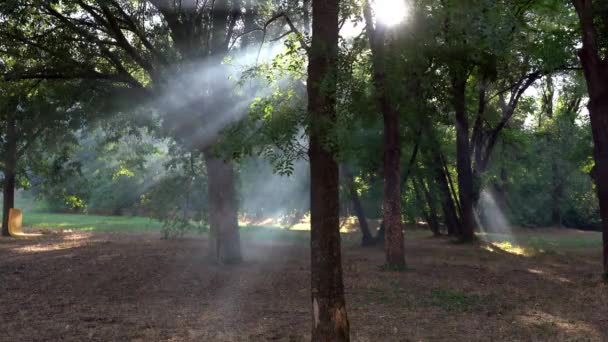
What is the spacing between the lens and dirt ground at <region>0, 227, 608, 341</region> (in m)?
8.12

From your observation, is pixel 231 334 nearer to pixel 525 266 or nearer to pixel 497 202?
pixel 525 266

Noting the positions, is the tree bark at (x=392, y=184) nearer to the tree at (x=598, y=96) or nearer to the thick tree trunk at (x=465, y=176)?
the tree at (x=598, y=96)

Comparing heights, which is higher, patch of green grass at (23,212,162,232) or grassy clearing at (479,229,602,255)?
patch of green grass at (23,212,162,232)

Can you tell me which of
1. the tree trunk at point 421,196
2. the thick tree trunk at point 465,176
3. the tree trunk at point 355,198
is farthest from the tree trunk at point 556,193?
the tree trunk at point 355,198

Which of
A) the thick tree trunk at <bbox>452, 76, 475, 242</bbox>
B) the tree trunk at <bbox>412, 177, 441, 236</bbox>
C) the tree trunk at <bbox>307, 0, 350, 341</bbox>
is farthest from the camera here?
the tree trunk at <bbox>412, 177, 441, 236</bbox>

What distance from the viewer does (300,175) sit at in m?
34.8

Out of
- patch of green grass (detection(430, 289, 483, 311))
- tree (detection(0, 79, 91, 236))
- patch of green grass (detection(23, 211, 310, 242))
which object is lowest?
patch of green grass (detection(430, 289, 483, 311))

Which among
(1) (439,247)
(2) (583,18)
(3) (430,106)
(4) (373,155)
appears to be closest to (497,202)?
(1) (439,247)

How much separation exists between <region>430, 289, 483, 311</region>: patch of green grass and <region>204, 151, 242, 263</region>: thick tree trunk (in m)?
6.25

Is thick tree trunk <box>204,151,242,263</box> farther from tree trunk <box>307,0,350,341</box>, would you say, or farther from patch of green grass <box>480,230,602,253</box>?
patch of green grass <box>480,230,602,253</box>

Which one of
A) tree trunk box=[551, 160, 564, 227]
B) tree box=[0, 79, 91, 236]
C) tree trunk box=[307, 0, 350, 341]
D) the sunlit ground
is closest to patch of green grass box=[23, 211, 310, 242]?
the sunlit ground

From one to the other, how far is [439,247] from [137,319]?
1576 centimetres

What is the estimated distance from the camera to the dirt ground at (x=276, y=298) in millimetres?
8125

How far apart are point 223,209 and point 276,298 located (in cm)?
512
